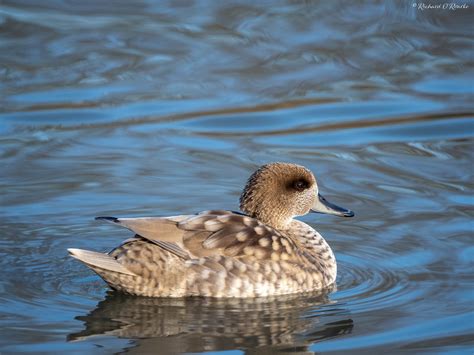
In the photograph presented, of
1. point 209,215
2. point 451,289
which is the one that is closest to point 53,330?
point 209,215

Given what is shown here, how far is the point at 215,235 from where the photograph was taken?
8.17 m

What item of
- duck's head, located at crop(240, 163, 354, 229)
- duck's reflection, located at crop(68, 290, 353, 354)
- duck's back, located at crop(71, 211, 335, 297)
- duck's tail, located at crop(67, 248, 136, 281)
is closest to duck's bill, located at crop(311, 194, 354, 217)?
duck's head, located at crop(240, 163, 354, 229)

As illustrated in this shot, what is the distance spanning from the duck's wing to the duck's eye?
506 millimetres

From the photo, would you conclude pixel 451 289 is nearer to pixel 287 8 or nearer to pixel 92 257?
pixel 92 257

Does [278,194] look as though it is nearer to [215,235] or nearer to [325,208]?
[325,208]

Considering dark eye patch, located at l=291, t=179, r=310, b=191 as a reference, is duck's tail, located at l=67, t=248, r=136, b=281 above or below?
below

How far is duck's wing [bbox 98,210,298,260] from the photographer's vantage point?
26.3 ft

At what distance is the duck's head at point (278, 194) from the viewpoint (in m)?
8.63

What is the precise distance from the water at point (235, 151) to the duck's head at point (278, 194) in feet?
1.80

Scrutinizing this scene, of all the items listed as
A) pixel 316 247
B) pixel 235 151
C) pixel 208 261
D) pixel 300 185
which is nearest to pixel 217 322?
pixel 208 261

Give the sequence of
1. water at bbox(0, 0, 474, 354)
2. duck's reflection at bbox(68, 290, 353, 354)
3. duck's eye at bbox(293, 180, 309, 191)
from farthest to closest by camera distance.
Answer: duck's eye at bbox(293, 180, 309, 191), water at bbox(0, 0, 474, 354), duck's reflection at bbox(68, 290, 353, 354)

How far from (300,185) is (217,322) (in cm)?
162

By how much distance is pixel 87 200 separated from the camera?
10070 millimetres

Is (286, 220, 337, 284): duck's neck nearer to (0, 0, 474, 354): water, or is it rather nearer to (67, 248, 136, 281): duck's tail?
(0, 0, 474, 354): water
